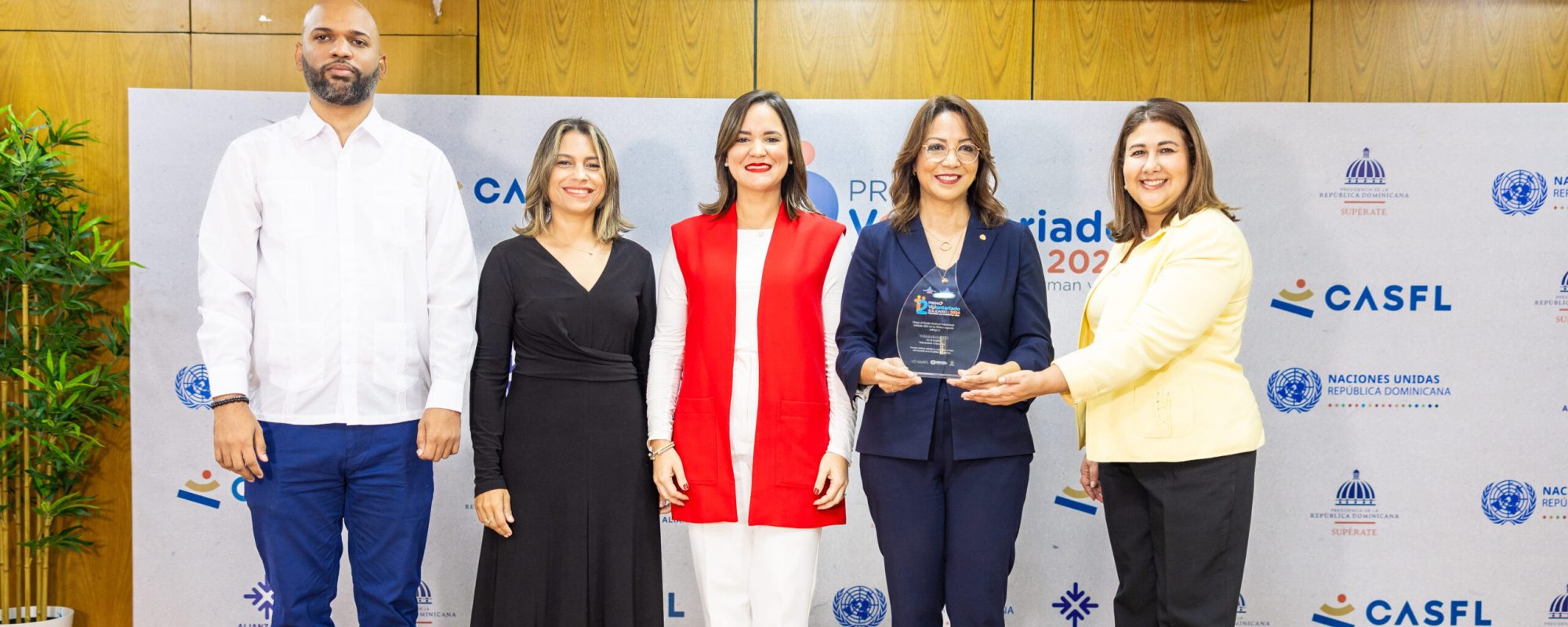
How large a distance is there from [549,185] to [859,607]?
2.09 m

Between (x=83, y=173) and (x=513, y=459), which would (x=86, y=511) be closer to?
(x=83, y=173)

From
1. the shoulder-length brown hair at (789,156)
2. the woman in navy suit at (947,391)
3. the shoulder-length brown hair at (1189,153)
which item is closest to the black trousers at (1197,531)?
the woman in navy suit at (947,391)

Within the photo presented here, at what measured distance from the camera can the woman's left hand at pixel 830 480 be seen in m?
2.39

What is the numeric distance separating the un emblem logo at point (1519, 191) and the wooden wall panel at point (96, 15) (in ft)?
16.4

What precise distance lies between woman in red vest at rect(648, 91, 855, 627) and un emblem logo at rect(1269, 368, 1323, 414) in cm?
206

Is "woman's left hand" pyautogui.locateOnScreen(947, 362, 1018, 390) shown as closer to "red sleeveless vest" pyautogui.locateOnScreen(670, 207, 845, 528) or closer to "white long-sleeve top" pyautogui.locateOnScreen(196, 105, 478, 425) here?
"red sleeveless vest" pyautogui.locateOnScreen(670, 207, 845, 528)

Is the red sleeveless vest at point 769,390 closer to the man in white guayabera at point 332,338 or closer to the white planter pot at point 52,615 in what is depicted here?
the man in white guayabera at point 332,338

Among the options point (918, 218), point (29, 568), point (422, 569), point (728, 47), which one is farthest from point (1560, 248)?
point (29, 568)

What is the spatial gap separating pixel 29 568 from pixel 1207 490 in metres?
4.09

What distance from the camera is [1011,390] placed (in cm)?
225

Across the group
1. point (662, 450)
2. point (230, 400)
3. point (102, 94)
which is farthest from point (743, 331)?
point (102, 94)

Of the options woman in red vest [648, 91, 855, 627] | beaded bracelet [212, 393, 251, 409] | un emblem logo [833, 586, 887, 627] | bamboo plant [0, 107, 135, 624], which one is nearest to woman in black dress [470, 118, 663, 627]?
woman in red vest [648, 91, 855, 627]

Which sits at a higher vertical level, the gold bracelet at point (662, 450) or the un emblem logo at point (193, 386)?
the un emblem logo at point (193, 386)

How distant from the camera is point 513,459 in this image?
2414 mm
